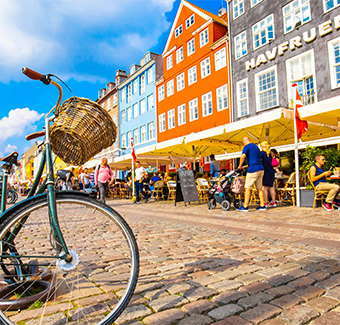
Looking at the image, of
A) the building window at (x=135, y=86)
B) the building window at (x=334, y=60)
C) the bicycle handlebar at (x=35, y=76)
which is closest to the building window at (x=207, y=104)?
the building window at (x=334, y=60)

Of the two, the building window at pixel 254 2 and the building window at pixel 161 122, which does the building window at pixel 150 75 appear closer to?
the building window at pixel 161 122

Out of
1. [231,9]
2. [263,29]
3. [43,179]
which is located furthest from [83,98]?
[231,9]

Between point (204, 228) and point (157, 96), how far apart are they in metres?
25.5

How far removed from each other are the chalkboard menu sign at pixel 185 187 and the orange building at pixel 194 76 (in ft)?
38.0

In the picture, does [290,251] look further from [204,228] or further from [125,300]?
[125,300]

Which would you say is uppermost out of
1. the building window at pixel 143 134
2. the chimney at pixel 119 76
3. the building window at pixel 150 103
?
the chimney at pixel 119 76

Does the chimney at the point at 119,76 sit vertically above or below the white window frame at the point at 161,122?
above

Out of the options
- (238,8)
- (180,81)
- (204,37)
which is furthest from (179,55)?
(238,8)

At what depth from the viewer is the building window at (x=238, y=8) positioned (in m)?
20.4

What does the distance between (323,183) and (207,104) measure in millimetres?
16425

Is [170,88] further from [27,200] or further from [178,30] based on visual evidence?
[27,200]

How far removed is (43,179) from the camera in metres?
2.03

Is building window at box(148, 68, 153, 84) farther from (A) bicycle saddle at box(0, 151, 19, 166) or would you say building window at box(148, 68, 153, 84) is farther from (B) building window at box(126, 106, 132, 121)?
(A) bicycle saddle at box(0, 151, 19, 166)

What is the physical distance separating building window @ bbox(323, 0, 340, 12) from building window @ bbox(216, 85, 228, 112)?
302 inches
